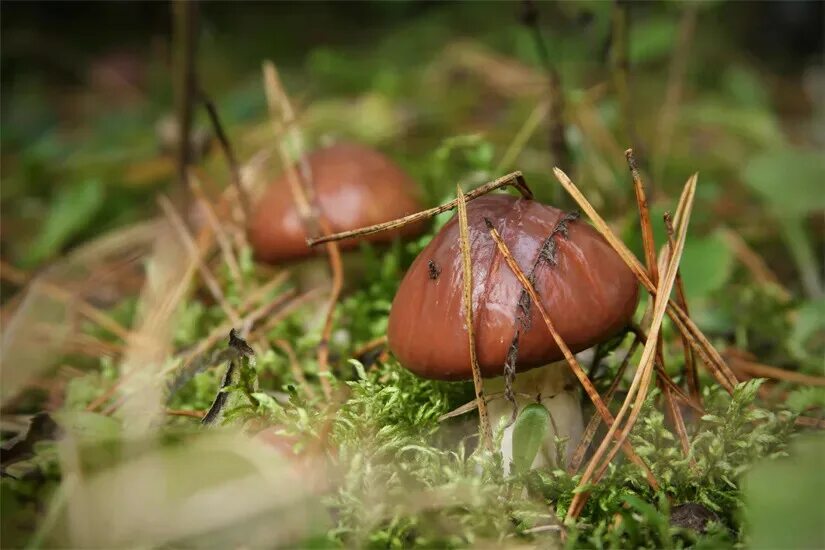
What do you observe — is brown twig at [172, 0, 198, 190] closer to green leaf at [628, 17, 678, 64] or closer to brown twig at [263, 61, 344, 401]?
brown twig at [263, 61, 344, 401]

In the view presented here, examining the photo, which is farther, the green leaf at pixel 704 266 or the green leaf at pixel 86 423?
the green leaf at pixel 704 266

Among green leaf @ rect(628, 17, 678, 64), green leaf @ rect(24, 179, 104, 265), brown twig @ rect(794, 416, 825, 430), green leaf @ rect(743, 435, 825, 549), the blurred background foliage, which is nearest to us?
green leaf @ rect(743, 435, 825, 549)

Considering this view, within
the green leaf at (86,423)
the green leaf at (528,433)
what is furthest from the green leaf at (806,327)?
the green leaf at (86,423)

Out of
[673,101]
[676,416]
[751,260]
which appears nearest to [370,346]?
[676,416]

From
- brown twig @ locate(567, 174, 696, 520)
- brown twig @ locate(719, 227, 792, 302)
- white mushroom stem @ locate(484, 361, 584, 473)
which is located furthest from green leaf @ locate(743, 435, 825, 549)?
brown twig @ locate(719, 227, 792, 302)

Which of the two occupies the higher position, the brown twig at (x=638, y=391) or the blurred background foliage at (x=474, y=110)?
the blurred background foliage at (x=474, y=110)

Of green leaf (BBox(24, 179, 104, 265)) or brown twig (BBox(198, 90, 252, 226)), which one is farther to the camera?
green leaf (BBox(24, 179, 104, 265))

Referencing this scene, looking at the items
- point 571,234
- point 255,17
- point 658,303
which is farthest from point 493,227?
point 255,17

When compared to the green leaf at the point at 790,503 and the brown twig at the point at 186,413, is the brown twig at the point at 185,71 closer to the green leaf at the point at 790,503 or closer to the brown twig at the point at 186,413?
the brown twig at the point at 186,413
